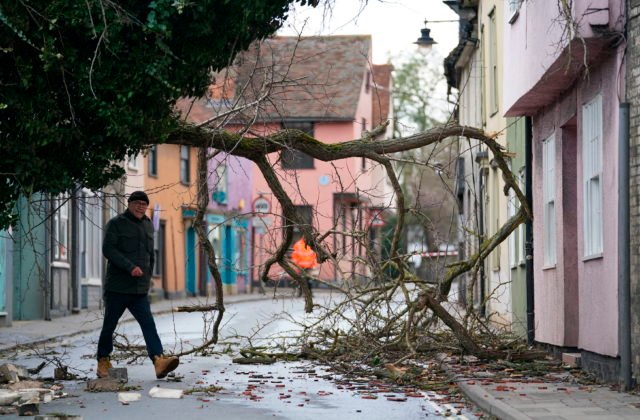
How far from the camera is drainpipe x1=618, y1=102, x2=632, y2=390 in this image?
12.2 m

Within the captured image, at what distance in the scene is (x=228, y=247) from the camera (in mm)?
55156

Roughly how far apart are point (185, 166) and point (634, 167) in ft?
124

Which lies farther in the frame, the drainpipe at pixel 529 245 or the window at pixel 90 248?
the window at pixel 90 248

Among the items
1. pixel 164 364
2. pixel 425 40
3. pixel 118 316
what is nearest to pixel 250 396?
pixel 164 364

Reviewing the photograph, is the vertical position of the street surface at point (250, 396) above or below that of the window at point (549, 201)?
below

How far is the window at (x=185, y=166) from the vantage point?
48594mm

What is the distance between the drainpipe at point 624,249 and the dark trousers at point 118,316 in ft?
16.1

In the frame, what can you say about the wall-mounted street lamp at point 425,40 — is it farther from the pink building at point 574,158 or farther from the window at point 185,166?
the window at point 185,166

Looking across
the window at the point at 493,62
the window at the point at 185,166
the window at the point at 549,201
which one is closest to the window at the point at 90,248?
the window at the point at 185,166

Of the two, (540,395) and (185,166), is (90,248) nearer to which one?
(185,166)

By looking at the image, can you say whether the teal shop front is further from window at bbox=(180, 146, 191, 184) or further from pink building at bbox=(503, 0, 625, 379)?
pink building at bbox=(503, 0, 625, 379)

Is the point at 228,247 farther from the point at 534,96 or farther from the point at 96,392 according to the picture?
the point at 96,392

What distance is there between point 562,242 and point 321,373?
3342mm

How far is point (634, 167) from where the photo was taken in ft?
40.3
